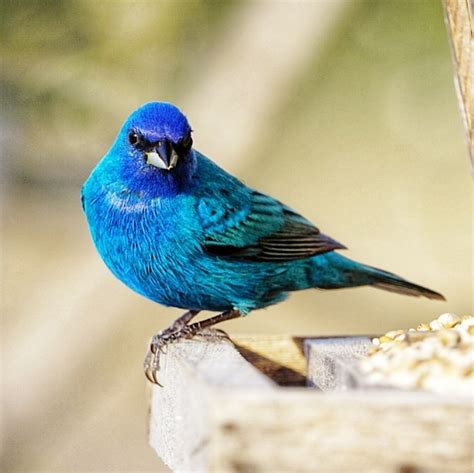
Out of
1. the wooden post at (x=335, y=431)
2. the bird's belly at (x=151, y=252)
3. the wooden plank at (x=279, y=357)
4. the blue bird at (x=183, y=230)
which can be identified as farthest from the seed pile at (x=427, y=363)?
the bird's belly at (x=151, y=252)

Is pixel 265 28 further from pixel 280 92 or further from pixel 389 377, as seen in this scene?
pixel 389 377

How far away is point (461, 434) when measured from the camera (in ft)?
6.49

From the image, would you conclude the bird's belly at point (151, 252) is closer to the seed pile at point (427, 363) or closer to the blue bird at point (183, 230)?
the blue bird at point (183, 230)

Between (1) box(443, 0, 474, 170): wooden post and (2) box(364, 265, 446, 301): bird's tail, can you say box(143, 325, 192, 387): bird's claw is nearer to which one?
(1) box(443, 0, 474, 170): wooden post

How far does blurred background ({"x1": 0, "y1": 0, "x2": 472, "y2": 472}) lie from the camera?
550 cm

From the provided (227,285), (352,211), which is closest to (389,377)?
(227,285)

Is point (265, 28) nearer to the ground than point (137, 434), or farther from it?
farther from it

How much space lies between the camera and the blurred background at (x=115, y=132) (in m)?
5.50

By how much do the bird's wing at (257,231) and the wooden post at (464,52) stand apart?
1205mm

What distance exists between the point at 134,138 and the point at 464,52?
1386mm

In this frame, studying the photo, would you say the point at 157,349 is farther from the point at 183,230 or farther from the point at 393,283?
the point at 393,283

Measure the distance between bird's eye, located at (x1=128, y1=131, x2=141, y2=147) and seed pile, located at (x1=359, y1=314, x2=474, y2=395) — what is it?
1.52m

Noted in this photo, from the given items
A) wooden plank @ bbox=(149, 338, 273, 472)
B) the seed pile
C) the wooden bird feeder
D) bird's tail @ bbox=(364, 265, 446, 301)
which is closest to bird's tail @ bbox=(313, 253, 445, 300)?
bird's tail @ bbox=(364, 265, 446, 301)

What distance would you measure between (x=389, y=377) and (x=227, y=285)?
6.00ft
